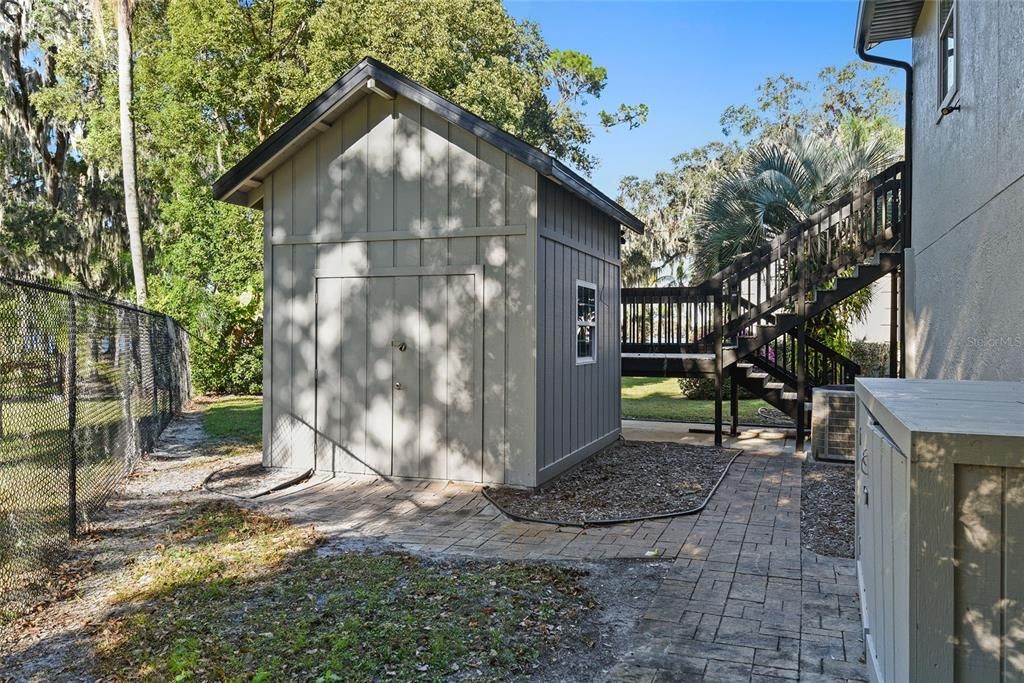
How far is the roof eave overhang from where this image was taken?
22.7ft

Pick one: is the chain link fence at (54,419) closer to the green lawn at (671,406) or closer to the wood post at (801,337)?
the wood post at (801,337)

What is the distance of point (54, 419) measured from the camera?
221 inches

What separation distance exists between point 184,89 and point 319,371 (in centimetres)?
1307

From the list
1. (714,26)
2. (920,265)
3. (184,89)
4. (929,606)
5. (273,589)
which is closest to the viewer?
(929,606)

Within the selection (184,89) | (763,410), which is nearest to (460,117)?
(763,410)

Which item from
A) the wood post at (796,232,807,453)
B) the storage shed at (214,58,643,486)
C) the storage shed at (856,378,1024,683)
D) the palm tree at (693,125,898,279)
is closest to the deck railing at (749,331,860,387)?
the wood post at (796,232,807,453)

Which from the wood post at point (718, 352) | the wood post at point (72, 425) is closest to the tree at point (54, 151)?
the wood post at point (72, 425)

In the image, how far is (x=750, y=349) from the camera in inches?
379

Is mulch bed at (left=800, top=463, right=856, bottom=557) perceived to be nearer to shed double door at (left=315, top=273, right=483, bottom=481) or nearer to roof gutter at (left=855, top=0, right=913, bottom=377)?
roof gutter at (left=855, top=0, right=913, bottom=377)

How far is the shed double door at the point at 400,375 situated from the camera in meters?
7.12

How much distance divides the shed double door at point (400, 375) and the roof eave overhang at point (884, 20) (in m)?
4.61

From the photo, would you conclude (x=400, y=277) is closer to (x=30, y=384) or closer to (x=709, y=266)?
(x=30, y=384)

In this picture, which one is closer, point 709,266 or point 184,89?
point 709,266

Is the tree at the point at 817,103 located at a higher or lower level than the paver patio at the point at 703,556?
higher
